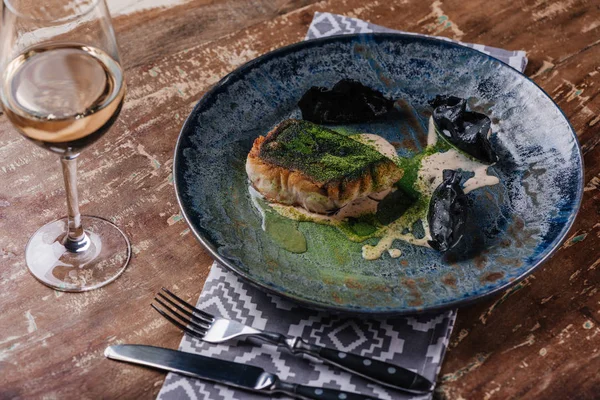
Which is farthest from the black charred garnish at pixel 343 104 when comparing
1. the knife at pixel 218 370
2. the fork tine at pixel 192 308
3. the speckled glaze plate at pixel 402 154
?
the knife at pixel 218 370

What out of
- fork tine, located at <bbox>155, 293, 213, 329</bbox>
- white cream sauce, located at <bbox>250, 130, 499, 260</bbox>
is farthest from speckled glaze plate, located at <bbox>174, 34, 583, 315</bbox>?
fork tine, located at <bbox>155, 293, 213, 329</bbox>

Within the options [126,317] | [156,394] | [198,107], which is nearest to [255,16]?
[198,107]

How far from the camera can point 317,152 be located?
1.80 metres

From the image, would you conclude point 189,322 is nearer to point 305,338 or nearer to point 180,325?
point 180,325

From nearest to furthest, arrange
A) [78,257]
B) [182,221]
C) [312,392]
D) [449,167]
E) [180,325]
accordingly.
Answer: [312,392] → [180,325] → [78,257] → [182,221] → [449,167]

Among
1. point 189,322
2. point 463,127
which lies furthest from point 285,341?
point 463,127

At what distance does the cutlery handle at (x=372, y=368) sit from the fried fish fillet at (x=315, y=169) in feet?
1.25

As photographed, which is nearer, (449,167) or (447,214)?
(447,214)

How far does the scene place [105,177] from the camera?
1.89 meters

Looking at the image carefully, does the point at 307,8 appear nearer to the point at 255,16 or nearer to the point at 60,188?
the point at 255,16

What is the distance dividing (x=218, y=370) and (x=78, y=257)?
17.4 inches

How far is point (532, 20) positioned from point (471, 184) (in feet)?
2.65

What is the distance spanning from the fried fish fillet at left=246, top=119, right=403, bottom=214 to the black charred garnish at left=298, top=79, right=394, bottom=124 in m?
0.13

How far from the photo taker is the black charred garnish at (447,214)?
66.1 inches
